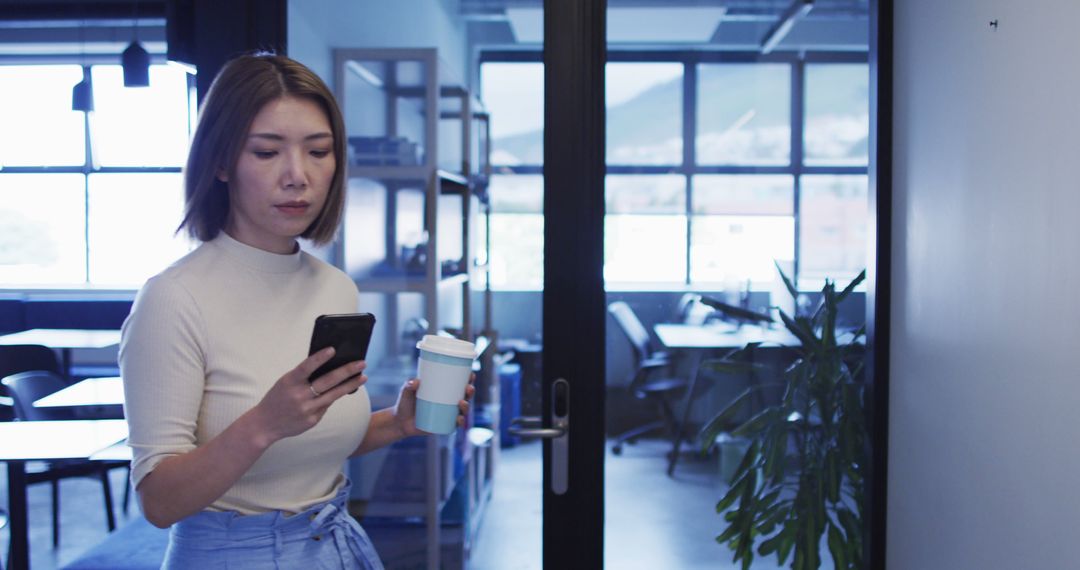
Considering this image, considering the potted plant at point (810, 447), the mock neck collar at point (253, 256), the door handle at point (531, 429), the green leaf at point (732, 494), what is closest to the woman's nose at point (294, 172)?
the mock neck collar at point (253, 256)

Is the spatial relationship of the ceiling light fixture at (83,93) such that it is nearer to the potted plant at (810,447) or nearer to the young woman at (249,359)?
the young woman at (249,359)

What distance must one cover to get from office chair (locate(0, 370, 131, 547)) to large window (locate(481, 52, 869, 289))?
41.9 inches

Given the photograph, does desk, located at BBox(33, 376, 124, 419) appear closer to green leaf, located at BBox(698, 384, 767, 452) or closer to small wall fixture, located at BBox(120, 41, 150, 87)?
small wall fixture, located at BBox(120, 41, 150, 87)

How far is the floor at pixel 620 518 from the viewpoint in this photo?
6.82 feet

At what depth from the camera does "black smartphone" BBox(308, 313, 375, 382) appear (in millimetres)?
1000

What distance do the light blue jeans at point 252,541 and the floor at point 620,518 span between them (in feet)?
3.04

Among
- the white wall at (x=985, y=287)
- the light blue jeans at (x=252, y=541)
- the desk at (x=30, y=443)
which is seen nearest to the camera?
the light blue jeans at (x=252, y=541)

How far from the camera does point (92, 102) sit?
2.06 m

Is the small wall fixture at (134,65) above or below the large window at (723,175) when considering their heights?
above

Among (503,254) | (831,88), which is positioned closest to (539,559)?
(503,254)

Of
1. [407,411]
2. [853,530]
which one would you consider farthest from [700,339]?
[407,411]

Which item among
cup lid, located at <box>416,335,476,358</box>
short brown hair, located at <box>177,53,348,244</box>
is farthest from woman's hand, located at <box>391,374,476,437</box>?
short brown hair, located at <box>177,53,348,244</box>

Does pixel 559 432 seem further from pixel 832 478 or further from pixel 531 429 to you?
pixel 832 478

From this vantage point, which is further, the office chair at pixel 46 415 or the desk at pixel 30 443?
the office chair at pixel 46 415
